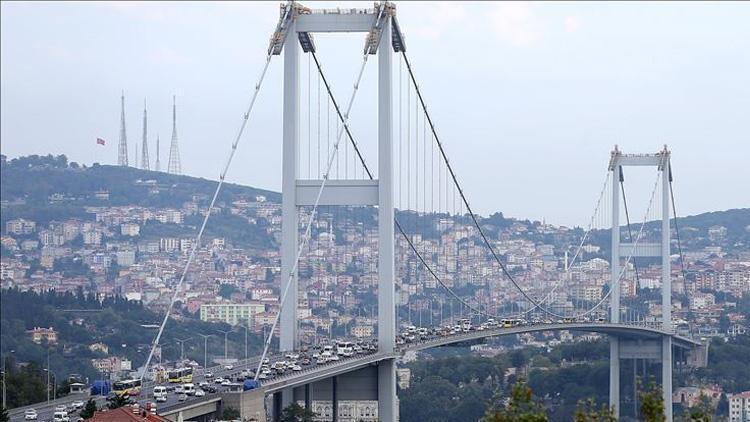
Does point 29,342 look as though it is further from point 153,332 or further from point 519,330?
point 519,330

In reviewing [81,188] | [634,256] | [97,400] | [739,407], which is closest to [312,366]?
[97,400]

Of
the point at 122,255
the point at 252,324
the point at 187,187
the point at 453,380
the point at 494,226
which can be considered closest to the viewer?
the point at 453,380

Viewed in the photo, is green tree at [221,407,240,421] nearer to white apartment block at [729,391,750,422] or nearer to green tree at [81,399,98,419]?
green tree at [81,399,98,419]

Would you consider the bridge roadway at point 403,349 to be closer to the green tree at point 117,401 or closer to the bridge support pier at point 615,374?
the bridge support pier at point 615,374

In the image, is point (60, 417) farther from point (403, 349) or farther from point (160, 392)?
point (403, 349)

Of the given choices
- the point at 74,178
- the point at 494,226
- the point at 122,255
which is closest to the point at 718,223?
the point at 494,226

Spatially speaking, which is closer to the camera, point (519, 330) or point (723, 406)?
point (519, 330)
